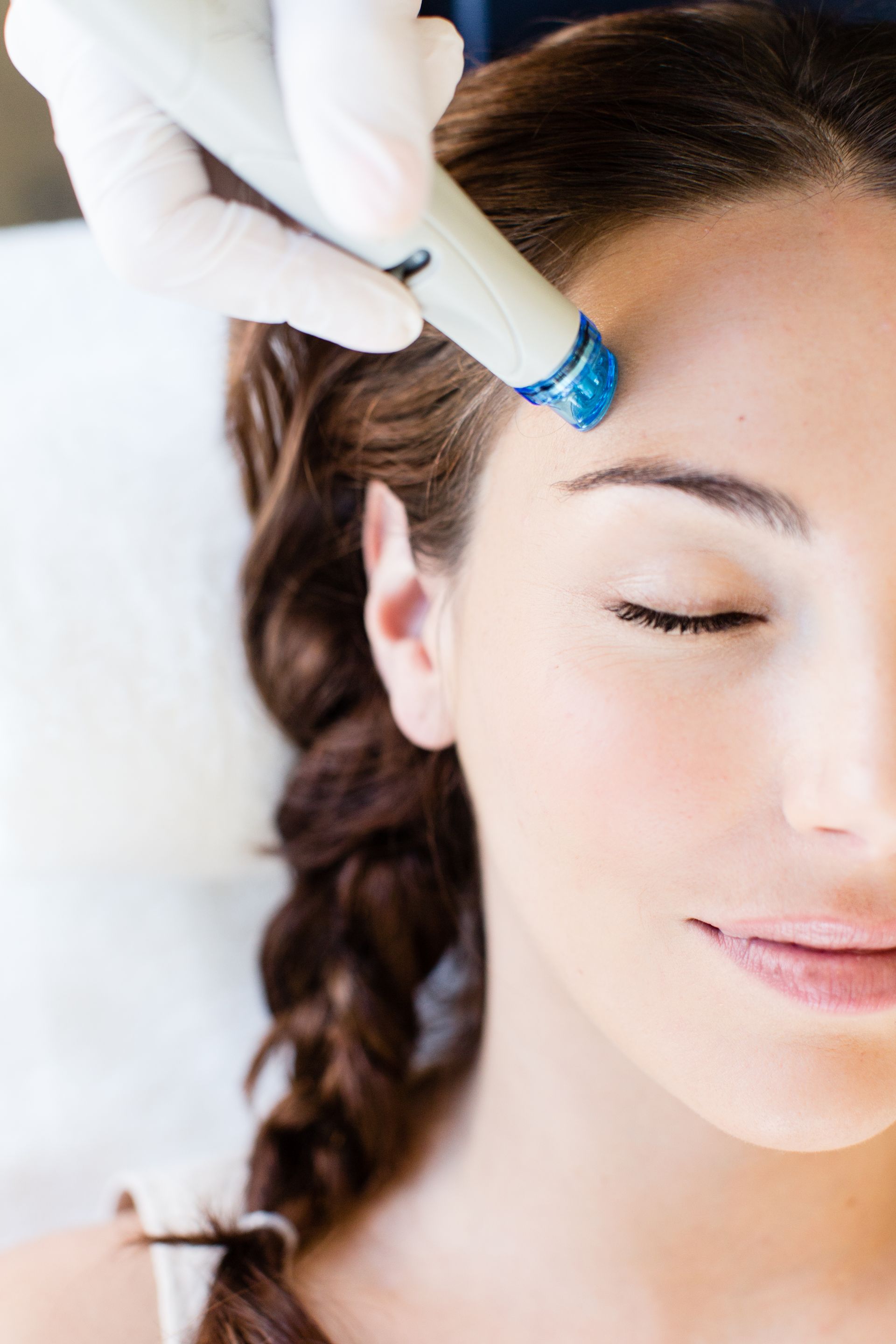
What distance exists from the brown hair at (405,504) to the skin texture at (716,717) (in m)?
0.06

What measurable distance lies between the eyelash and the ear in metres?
0.25

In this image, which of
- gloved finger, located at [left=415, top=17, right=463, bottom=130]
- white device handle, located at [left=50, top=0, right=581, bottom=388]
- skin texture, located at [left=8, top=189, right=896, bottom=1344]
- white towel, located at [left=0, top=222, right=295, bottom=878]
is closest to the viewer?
white device handle, located at [left=50, top=0, right=581, bottom=388]

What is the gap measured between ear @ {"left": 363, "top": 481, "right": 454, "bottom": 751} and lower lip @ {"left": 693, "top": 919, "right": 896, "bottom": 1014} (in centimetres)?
35

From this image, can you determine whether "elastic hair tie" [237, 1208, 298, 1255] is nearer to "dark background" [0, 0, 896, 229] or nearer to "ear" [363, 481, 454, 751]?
"ear" [363, 481, 454, 751]

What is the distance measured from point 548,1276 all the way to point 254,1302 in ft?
0.87

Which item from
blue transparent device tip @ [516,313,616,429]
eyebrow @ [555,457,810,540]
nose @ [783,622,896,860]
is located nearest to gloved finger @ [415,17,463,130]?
blue transparent device tip @ [516,313,616,429]

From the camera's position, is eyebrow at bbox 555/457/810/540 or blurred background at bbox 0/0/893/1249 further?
blurred background at bbox 0/0/893/1249

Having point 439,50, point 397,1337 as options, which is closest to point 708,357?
point 439,50

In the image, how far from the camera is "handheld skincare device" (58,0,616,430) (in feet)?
1.74

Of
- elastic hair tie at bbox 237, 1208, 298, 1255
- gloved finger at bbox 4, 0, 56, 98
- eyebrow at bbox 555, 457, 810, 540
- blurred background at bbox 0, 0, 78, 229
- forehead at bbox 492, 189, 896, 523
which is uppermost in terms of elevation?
gloved finger at bbox 4, 0, 56, 98

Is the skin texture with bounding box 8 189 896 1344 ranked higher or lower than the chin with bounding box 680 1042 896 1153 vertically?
higher

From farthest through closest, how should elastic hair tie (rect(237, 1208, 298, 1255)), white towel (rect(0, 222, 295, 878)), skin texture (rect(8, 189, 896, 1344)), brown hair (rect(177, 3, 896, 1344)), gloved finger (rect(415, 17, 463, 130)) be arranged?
1. white towel (rect(0, 222, 295, 878))
2. elastic hair tie (rect(237, 1208, 298, 1255))
3. brown hair (rect(177, 3, 896, 1344))
4. skin texture (rect(8, 189, 896, 1344))
5. gloved finger (rect(415, 17, 463, 130))

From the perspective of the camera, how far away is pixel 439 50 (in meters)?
0.64

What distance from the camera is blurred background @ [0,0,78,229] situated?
1.00 m
